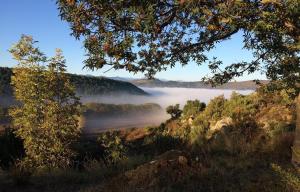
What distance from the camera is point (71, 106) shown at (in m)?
26.2

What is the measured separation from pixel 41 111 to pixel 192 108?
16.1 m

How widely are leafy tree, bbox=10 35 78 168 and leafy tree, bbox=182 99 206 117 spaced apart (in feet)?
46.3

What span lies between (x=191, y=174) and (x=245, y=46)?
3709mm

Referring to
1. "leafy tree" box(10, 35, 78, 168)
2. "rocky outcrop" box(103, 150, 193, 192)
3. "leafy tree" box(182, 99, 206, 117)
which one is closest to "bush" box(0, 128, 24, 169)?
"leafy tree" box(10, 35, 78, 168)

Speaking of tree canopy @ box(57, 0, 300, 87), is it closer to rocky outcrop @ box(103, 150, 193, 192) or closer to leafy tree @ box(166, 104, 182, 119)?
rocky outcrop @ box(103, 150, 193, 192)

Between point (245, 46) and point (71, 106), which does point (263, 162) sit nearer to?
point (245, 46)

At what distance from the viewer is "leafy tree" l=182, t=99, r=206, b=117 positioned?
37.4 metres

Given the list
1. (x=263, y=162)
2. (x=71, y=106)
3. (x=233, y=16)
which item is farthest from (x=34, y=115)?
(x=233, y=16)

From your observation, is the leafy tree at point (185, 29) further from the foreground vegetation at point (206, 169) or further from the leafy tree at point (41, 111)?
the leafy tree at point (41, 111)

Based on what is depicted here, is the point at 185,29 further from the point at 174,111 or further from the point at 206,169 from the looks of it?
the point at 174,111

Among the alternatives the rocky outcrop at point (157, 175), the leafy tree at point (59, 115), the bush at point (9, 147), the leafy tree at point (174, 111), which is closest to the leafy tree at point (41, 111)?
the leafy tree at point (59, 115)

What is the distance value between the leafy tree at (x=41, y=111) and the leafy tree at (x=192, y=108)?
14109mm

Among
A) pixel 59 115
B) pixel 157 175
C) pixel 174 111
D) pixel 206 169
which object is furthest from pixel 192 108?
pixel 157 175

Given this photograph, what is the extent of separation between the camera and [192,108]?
125 feet
